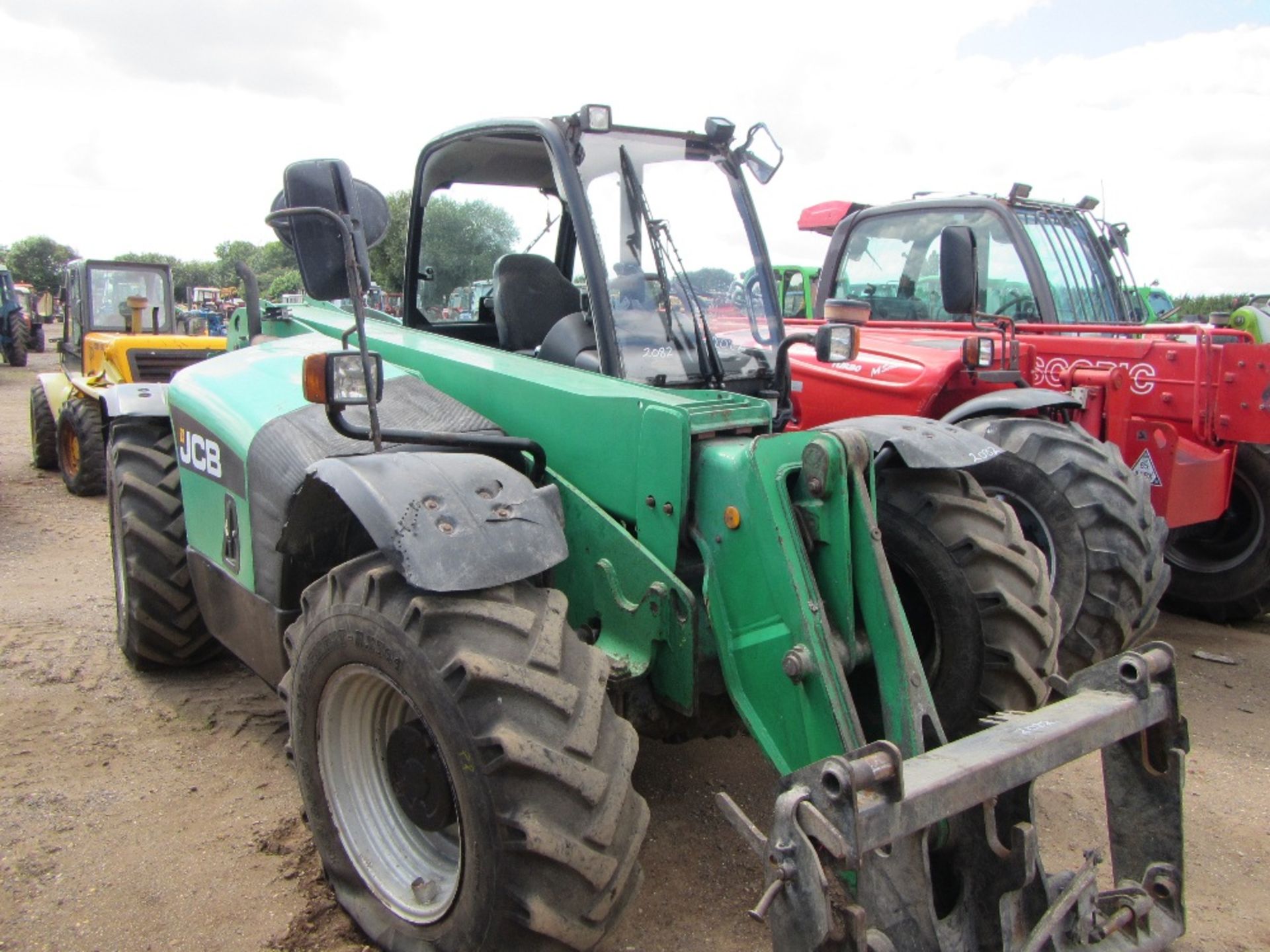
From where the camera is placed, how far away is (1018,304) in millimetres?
5961

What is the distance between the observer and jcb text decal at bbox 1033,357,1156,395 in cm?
547

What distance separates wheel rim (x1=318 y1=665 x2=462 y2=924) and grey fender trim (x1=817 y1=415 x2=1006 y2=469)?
4.97 feet

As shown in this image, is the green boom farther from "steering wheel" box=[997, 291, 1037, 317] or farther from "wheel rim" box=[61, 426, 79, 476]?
"wheel rim" box=[61, 426, 79, 476]

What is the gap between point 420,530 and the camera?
249 cm

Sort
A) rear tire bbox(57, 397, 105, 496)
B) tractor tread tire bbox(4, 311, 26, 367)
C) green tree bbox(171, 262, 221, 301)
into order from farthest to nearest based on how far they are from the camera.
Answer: green tree bbox(171, 262, 221, 301) → tractor tread tire bbox(4, 311, 26, 367) → rear tire bbox(57, 397, 105, 496)

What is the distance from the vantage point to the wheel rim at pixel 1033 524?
4.51 metres

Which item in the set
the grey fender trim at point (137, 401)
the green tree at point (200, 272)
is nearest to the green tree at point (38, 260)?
the green tree at point (200, 272)

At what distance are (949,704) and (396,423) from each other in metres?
1.90

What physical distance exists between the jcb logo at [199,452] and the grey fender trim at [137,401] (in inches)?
39.6

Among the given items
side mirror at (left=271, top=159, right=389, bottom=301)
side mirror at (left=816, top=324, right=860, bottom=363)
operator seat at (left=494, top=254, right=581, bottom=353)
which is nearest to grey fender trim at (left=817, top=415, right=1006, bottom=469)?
side mirror at (left=816, top=324, right=860, bottom=363)

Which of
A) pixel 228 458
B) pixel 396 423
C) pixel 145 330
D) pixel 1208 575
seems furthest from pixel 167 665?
pixel 145 330

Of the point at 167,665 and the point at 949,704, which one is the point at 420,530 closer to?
the point at 949,704

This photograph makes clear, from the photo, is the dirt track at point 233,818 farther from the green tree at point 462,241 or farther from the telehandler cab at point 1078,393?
the green tree at point 462,241

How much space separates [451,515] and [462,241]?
1.81m
